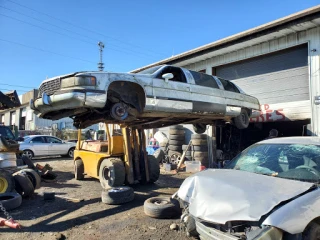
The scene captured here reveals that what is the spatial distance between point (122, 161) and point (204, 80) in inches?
126

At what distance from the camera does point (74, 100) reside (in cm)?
495

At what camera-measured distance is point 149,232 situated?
4348 millimetres

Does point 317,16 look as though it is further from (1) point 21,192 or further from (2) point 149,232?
(1) point 21,192

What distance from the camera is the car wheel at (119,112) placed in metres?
5.46

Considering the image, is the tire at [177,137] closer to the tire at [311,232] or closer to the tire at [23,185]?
the tire at [23,185]

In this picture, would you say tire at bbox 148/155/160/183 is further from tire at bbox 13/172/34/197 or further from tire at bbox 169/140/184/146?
tire at bbox 169/140/184/146

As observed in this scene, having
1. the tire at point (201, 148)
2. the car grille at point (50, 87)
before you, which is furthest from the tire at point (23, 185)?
the tire at point (201, 148)

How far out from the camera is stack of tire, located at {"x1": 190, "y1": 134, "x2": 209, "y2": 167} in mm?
11414

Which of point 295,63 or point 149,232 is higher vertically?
point 295,63

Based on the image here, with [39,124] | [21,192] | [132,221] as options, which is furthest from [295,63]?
[39,124]

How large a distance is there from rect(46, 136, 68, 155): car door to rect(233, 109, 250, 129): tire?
1182 centimetres

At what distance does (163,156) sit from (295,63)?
22.1ft

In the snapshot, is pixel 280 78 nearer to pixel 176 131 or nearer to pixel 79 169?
pixel 176 131

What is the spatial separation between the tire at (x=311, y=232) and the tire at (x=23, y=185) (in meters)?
6.10
